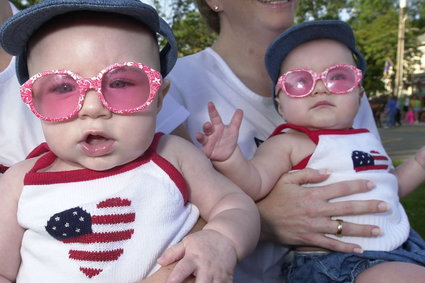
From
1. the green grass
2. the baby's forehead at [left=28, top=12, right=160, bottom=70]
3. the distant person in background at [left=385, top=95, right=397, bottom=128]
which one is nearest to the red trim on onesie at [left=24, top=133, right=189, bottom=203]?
the baby's forehead at [left=28, top=12, right=160, bottom=70]

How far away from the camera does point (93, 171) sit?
161 centimetres

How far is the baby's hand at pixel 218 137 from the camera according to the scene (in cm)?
194

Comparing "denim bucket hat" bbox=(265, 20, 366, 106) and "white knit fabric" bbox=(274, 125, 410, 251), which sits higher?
"denim bucket hat" bbox=(265, 20, 366, 106)

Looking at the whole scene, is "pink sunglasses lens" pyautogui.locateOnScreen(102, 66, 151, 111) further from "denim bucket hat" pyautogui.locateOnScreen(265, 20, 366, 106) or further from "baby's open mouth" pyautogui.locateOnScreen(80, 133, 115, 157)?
"denim bucket hat" pyautogui.locateOnScreen(265, 20, 366, 106)

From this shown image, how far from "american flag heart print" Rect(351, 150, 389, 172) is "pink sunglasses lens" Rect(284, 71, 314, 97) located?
0.38 metres

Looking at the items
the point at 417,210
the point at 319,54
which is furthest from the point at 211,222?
the point at 417,210

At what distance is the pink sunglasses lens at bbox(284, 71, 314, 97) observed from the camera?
2258 millimetres

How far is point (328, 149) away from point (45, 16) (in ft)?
4.50

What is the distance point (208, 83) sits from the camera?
8.62 ft

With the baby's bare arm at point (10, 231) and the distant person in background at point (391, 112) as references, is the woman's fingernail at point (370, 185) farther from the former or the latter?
the distant person in background at point (391, 112)

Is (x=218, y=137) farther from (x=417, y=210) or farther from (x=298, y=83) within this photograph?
(x=417, y=210)

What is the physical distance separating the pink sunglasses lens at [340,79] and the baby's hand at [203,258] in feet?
3.61

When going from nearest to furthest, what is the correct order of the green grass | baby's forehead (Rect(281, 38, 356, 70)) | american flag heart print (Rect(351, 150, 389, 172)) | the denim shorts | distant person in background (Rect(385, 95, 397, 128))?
the denim shorts, american flag heart print (Rect(351, 150, 389, 172)), baby's forehead (Rect(281, 38, 356, 70)), the green grass, distant person in background (Rect(385, 95, 397, 128))

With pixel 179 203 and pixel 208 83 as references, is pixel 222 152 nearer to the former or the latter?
pixel 179 203
